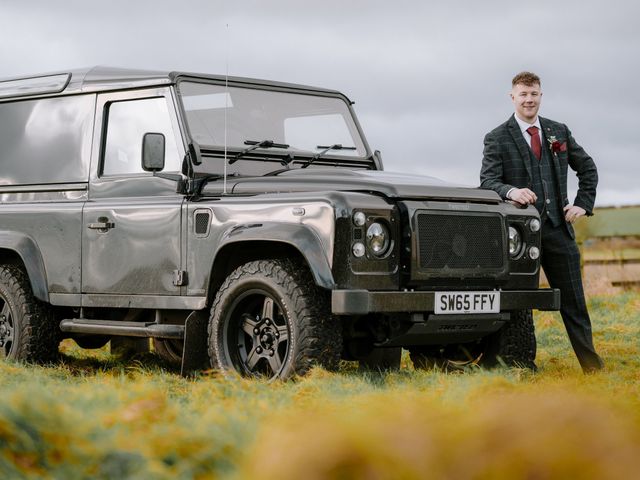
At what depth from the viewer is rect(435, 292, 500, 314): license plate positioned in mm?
6398

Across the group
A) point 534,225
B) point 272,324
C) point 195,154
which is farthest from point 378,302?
point 195,154

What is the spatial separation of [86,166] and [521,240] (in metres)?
3.07

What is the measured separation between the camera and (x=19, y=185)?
27.6 ft

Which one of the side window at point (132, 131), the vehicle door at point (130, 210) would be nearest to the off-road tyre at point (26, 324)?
the vehicle door at point (130, 210)

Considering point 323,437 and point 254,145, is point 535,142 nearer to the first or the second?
point 254,145

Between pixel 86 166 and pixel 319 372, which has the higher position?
pixel 86 166

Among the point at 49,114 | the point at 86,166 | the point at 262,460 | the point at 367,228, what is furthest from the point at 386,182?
the point at 262,460

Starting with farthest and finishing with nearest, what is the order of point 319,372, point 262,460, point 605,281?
point 605,281, point 319,372, point 262,460

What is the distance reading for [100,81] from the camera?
7945 millimetres

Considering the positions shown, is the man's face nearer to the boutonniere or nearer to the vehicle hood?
the boutonniere

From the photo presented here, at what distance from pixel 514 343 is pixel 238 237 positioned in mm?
2030

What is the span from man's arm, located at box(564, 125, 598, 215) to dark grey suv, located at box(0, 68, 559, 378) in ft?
3.31

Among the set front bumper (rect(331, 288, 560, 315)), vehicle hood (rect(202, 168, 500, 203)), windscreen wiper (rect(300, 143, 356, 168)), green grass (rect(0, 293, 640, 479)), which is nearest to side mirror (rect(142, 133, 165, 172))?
vehicle hood (rect(202, 168, 500, 203))

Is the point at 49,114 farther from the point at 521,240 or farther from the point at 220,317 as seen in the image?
the point at 521,240
